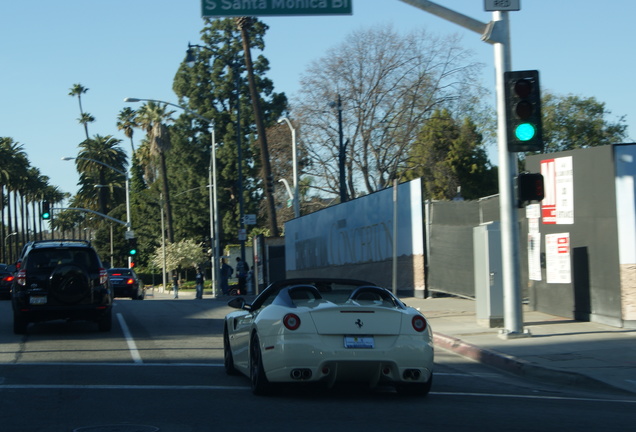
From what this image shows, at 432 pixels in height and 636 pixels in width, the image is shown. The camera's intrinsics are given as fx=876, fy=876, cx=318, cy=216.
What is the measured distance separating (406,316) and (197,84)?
57.4m

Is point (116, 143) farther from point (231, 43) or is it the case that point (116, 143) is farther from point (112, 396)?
point (112, 396)

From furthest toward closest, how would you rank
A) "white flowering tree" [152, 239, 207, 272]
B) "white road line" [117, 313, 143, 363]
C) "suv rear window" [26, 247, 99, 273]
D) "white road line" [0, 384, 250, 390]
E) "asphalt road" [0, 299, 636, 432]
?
1. "white flowering tree" [152, 239, 207, 272]
2. "suv rear window" [26, 247, 99, 273]
3. "white road line" [117, 313, 143, 363]
4. "white road line" [0, 384, 250, 390]
5. "asphalt road" [0, 299, 636, 432]

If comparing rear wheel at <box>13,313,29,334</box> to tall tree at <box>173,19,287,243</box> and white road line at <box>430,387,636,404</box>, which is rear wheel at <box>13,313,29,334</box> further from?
tall tree at <box>173,19,287,243</box>

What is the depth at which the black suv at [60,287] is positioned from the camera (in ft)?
53.2

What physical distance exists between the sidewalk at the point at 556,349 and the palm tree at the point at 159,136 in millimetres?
45265

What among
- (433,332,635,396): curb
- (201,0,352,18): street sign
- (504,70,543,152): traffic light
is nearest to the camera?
(433,332,635,396): curb

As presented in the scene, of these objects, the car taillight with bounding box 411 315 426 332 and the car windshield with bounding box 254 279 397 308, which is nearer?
the car taillight with bounding box 411 315 426 332

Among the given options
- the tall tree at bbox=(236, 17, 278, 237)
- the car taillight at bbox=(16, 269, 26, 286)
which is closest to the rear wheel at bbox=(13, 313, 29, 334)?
the car taillight at bbox=(16, 269, 26, 286)

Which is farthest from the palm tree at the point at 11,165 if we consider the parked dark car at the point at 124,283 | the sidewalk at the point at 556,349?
the sidewalk at the point at 556,349

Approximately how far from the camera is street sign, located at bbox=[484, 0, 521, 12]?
14.2 meters

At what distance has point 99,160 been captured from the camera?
93250 mm

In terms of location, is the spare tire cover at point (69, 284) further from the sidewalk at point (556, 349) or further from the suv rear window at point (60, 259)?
the sidewalk at point (556, 349)

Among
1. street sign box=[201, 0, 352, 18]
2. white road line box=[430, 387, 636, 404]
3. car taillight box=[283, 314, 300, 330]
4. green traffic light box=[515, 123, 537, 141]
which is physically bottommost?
white road line box=[430, 387, 636, 404]

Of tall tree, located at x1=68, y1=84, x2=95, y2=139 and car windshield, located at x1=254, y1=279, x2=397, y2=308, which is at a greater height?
tall tree, located at x1=68, y1=84, x2=95, y2=139
